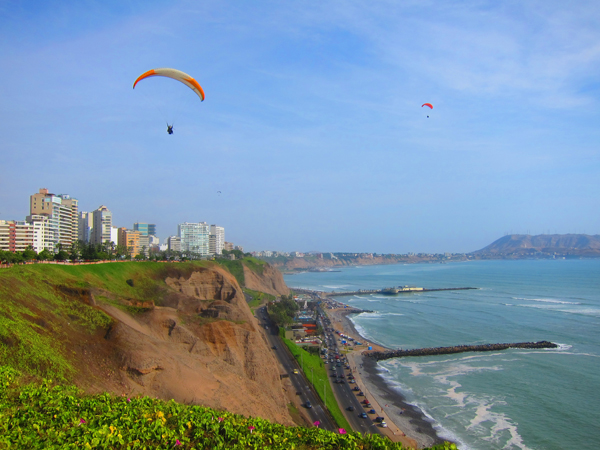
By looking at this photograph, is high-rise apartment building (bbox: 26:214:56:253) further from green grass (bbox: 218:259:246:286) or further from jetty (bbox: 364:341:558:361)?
jetty (bbox: 364:341:558:361)

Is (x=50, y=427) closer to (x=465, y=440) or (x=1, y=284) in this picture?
(x=1, y=284)

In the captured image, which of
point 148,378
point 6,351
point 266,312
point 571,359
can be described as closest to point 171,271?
point 266,312

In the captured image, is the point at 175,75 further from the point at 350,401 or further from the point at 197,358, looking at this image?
the point at 350,401

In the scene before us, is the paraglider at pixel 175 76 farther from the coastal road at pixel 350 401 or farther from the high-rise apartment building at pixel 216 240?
the high-rise apartment building at pixel 216 240

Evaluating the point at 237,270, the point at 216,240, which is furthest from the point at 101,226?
the point at 216,240

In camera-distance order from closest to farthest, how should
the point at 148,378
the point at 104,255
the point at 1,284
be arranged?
the point at 148,378, the point at 1,284, the point at 104,255

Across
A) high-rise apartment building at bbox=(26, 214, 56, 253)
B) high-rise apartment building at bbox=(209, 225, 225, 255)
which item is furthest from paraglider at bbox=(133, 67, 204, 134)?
high-rise apartment building at bbox=(209, 225, 225, 255)
